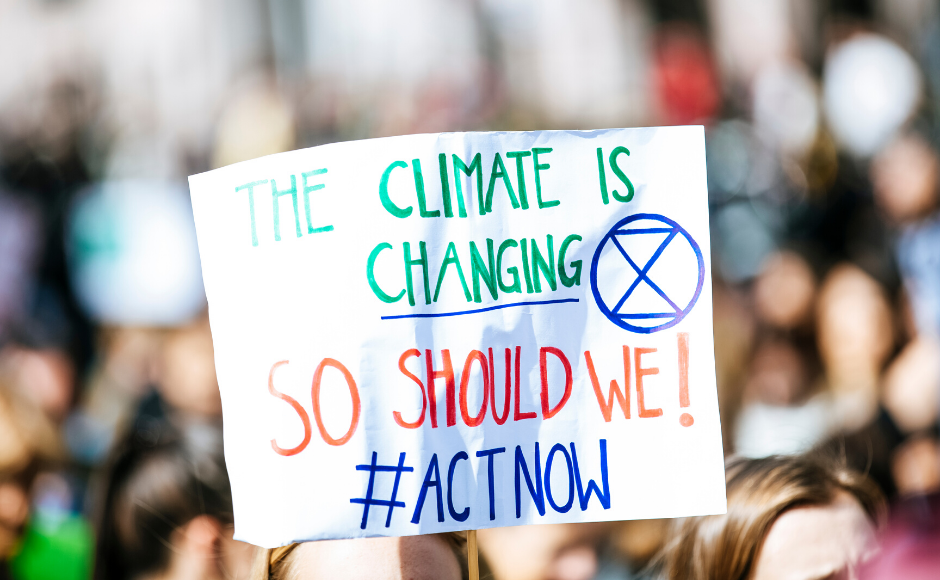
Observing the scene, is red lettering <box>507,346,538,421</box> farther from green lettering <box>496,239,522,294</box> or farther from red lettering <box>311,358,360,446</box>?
red lettering <box>311,358,360,446</box>

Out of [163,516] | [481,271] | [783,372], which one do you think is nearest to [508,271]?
[481,271]

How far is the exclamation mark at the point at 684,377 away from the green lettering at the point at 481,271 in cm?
35

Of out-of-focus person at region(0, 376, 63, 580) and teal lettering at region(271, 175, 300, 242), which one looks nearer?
teal lettering at region(271, 175, 300, 242)

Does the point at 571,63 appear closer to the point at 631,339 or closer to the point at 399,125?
the point at 399,125

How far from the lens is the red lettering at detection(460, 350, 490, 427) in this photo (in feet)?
4.69

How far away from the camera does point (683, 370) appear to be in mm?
1446

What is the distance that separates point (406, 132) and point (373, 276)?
642mm

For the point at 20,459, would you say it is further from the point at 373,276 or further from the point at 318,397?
the point at 373,276

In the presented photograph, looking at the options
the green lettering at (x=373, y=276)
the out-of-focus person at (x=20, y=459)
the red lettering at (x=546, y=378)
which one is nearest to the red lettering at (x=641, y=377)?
the red lettering at (x=546, y=378)

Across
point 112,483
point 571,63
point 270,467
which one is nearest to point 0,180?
point 112,483

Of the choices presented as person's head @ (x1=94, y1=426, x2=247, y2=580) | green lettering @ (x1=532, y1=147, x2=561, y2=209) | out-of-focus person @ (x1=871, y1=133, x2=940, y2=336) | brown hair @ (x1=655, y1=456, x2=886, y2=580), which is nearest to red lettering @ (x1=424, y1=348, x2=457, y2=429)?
green lettering @ (x1=532, y1=147, x2=561, y2=209)

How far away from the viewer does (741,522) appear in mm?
2059

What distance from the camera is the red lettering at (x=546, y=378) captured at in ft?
4.74

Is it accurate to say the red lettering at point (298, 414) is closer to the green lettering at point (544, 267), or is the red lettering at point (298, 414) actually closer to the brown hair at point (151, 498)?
the green lettering at point (544, 267)
